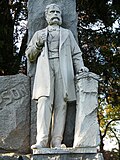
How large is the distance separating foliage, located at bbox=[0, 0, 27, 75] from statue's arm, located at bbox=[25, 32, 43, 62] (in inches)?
155

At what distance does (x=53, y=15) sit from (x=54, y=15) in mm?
15

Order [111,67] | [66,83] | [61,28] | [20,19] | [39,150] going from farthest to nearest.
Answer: [20,19], [111,67], [61,28], [66,83], [39,150]

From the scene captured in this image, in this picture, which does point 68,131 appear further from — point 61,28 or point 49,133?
point 61,28

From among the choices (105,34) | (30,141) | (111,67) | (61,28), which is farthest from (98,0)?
(30,141)

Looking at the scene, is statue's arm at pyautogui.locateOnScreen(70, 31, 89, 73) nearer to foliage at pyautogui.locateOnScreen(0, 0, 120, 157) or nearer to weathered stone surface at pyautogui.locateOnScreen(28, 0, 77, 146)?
weathered stone surface at pyautogui.locateOnScreen(28, 0, 77, 146)

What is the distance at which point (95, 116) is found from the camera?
5.74 metres

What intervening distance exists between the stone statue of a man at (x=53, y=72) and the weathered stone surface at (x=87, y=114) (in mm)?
243

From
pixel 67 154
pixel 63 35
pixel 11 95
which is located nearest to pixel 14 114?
pixel 11 95

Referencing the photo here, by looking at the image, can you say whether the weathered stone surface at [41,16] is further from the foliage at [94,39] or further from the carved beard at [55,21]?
the foliage at [94,39]

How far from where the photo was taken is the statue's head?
6.28 metres

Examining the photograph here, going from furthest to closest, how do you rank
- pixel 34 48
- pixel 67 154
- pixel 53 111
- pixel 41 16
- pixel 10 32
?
1. pixel 10 32
2. pixel 41 16
3. pixel 34 48
4. pixel 53 111
5. pixel 67 154

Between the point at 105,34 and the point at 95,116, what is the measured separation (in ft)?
19.7

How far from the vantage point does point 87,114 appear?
18.7 feet

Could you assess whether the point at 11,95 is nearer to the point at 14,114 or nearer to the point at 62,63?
the point at 14,114
